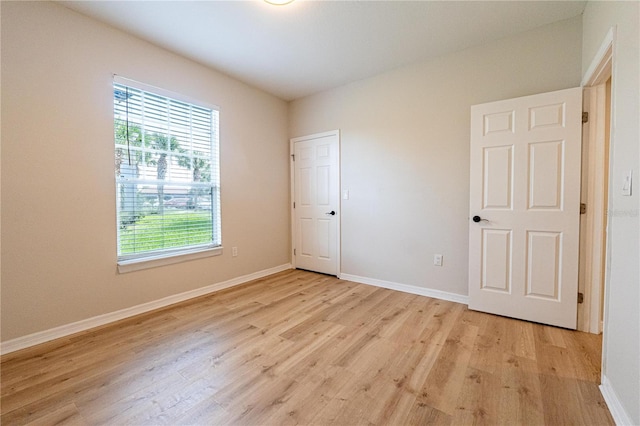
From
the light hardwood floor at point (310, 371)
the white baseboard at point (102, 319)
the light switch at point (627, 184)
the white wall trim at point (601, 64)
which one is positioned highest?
the white wall trim at point (601, 64)

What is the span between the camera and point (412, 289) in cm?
324

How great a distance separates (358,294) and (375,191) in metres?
1.32

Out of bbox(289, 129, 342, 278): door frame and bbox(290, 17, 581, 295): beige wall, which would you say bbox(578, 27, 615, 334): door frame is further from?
bbox(289, 129, 342, 278): door frame

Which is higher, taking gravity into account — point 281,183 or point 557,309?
point 281,183

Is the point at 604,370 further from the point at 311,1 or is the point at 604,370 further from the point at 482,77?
the point at 311,1

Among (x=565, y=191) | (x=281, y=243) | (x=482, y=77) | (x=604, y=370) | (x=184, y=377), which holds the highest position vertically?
(x=482, y=77)

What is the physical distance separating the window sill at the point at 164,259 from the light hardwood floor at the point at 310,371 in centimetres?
49

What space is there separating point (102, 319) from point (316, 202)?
2788 mm

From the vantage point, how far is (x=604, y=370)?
1.55 m

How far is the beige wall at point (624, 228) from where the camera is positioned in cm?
124

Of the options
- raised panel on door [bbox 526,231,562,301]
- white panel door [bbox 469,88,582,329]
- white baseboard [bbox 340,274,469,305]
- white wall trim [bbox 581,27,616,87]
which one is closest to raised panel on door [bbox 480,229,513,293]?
white panel door [bbox 469,88,582,329]

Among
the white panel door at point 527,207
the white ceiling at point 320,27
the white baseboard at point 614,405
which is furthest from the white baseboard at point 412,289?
the white ceiling at point 320,27

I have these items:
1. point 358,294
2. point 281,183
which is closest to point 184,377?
point 358,294

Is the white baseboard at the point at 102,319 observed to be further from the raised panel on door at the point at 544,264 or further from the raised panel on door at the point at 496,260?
the raised panel on door at the point at 544,264
